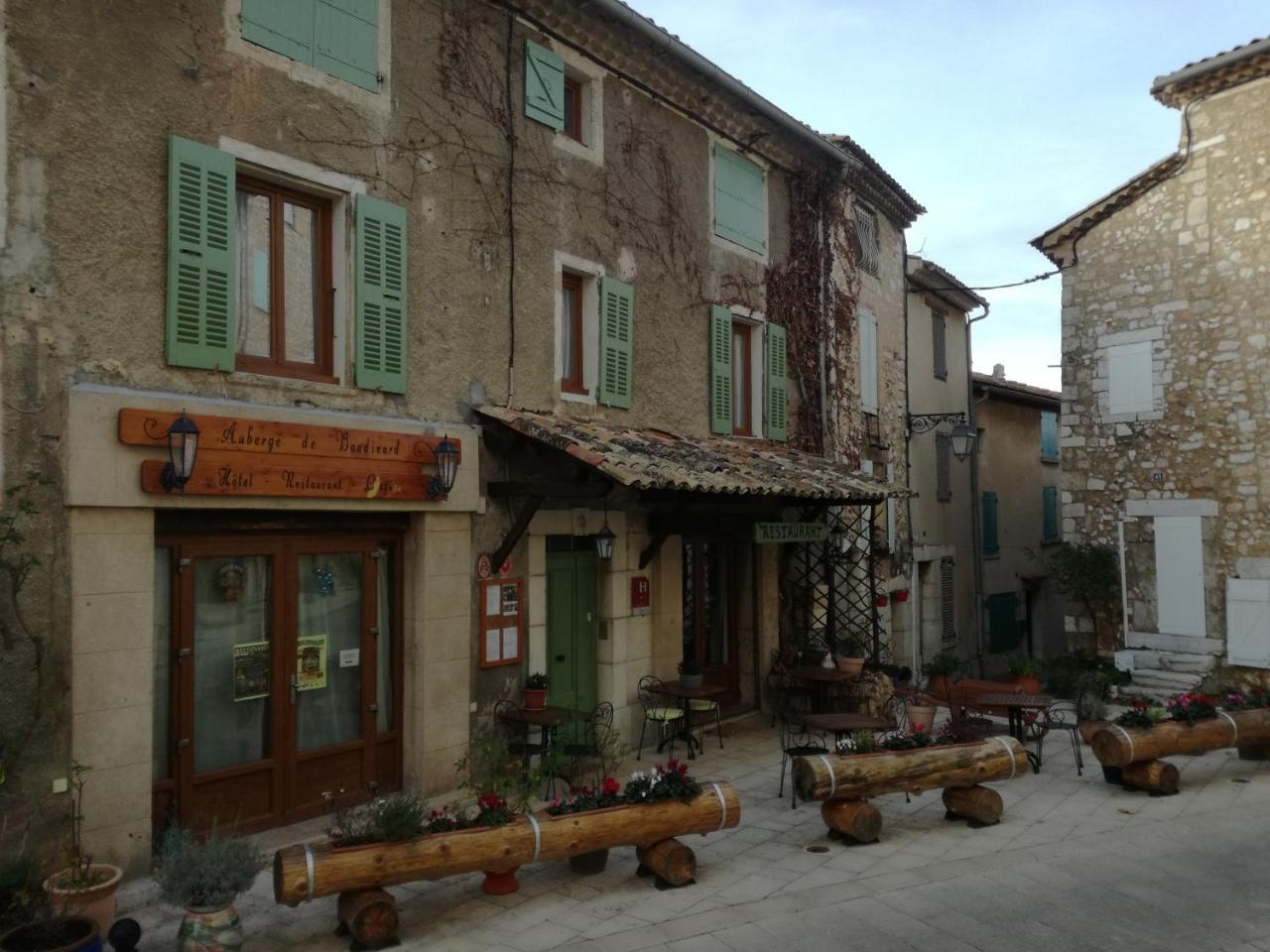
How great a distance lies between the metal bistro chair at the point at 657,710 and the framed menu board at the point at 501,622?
1560 millimetres

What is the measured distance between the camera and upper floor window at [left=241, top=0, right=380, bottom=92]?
663cm

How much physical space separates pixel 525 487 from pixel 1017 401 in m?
14.3

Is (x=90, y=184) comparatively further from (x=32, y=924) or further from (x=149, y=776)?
(x=32, y=924)

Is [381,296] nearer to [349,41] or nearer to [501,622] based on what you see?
[349,41]

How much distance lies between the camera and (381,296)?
7.33m

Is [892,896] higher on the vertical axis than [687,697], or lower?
lower

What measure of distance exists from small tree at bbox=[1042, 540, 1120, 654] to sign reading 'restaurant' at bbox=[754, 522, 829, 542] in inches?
177

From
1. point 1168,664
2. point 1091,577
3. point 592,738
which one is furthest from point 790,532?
point 1168,664

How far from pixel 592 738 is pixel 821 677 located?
309 cm

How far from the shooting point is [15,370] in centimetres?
541

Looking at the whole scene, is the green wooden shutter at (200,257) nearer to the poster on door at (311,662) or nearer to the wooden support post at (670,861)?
the poster on door at (311,662)

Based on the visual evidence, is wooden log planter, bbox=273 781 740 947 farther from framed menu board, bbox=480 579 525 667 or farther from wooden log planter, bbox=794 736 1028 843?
framed menu board, bbox=480 579 525 667

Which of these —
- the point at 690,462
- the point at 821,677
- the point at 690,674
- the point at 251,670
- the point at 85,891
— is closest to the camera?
the point at 85,891

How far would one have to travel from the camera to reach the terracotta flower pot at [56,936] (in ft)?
14.0
